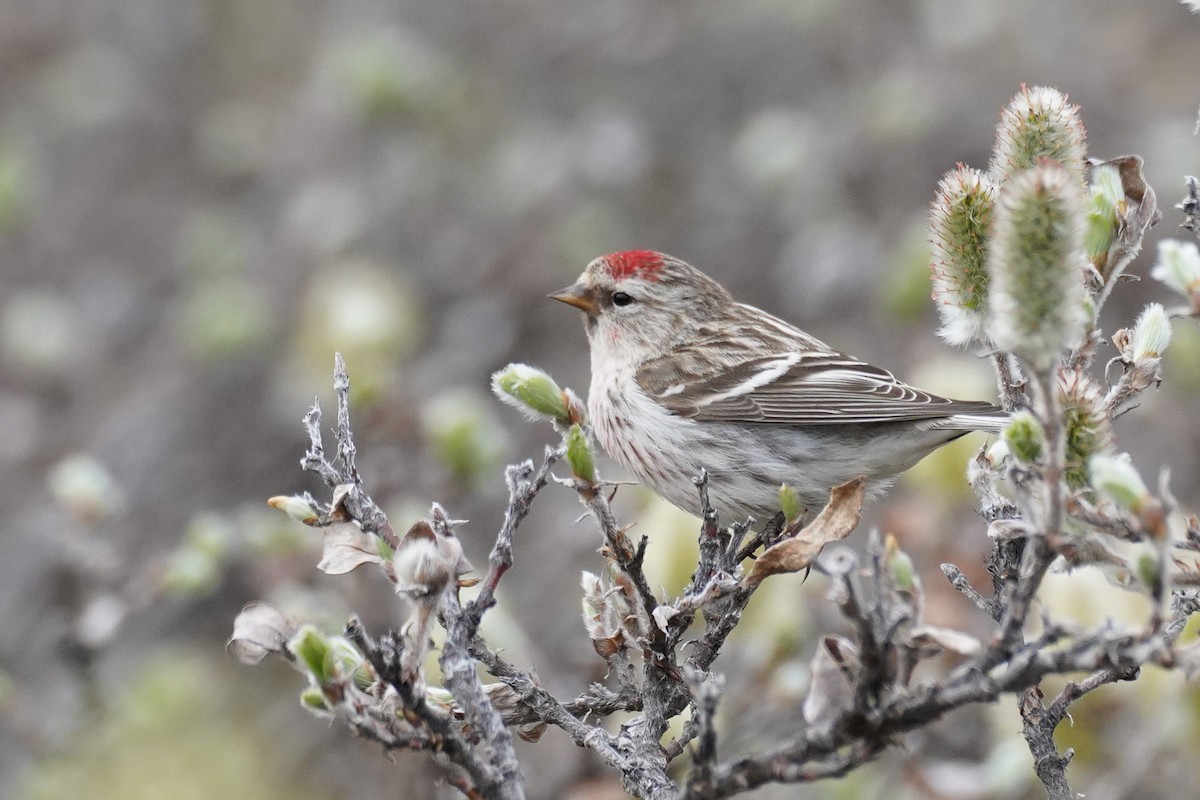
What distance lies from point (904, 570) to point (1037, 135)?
79 cm

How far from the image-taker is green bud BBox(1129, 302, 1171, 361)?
2191 mm

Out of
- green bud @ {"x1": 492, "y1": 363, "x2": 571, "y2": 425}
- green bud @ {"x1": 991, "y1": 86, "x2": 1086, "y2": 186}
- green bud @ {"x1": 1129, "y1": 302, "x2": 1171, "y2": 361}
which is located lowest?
green bud @ {"x1": 492, "y1": 363, "x2": 571, "y2": 425}

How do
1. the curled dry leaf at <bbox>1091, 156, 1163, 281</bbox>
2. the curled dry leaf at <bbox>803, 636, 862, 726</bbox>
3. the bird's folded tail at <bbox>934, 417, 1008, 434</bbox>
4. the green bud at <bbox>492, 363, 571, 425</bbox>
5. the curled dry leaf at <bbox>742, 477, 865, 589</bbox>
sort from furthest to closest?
the bird's folded tail at <bbox>934, 417, 1008, 434</bbox> → the green bud at <bbox>492, 363, 571, 425</bbox> → the curled dry leaf at <bbox>1091, 156, 1163, 281</bbox> → the curled dry leaf at <bbox>742, 477, 865, 589</bbox> → the curled dry leaf at <bbox>803, 636, 862, 726</bbox>

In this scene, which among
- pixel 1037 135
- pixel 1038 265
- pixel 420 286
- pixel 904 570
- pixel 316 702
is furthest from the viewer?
pixel 420 286

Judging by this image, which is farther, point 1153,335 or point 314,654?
point 1153,335

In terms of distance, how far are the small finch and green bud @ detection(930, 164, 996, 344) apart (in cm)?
104

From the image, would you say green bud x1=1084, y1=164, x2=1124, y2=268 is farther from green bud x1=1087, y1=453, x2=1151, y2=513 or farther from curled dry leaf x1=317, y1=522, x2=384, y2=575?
curled dry leaf x1=317, y1=522, x2=384, y2=575

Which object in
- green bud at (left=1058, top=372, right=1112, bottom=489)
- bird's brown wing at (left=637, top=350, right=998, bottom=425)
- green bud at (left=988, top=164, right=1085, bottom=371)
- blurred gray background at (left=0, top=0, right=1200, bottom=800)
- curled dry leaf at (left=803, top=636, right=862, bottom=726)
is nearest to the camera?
green bud at (left=988, top=164, right=1085, bottom=371)

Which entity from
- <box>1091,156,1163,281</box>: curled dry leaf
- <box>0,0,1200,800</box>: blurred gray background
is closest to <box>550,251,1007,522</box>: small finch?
<box>0,0,1200,800</box>: blurred gray background

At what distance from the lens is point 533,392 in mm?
2379

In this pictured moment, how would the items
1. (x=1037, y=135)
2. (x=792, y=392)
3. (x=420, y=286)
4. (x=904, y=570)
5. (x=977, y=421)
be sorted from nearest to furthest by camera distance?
(x=904, y=570), (x=1037, y=135), (x=977, y=421), (x=792, y=392), (x=420, y=286)

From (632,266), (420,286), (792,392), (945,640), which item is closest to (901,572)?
(945,640)

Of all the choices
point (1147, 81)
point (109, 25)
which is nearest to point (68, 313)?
point (109, 25)

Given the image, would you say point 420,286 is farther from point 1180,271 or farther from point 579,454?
point 1180,271
